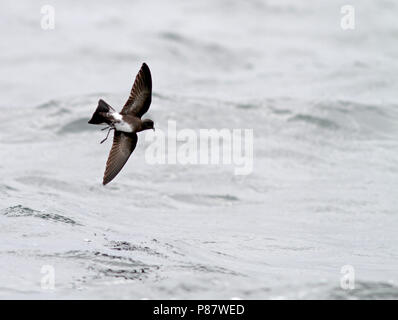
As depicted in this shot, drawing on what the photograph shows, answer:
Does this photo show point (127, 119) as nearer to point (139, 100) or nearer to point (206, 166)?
point (139, 100)

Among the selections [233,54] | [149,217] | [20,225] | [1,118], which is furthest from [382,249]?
[233,54]

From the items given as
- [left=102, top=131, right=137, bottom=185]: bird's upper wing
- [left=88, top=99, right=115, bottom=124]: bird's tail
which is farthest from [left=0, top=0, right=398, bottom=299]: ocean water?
[left=88, top=99, right=115, bottom=124]: bird's tail

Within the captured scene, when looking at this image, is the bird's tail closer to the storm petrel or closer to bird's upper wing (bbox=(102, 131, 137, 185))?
the storm petrel

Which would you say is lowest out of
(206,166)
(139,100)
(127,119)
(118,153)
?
(118,153)

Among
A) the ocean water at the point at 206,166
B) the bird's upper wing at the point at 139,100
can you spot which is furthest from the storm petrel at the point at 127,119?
the ocean water at the point at 206,166

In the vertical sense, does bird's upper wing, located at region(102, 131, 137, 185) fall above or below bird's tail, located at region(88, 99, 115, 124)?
below

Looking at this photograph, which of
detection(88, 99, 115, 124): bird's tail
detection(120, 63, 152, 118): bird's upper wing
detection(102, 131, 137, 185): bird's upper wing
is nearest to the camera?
detection(88, 99, 115, 124): bird's tail

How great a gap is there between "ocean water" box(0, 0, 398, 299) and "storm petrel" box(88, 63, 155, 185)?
121 cm

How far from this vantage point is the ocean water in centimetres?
1110

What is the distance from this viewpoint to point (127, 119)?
10.8 meters

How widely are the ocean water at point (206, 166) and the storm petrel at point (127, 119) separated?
121cm

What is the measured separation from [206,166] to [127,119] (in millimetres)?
7605

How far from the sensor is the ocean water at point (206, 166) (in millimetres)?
11102

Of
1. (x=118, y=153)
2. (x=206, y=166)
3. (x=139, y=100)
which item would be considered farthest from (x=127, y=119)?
(x=206, y=166)
